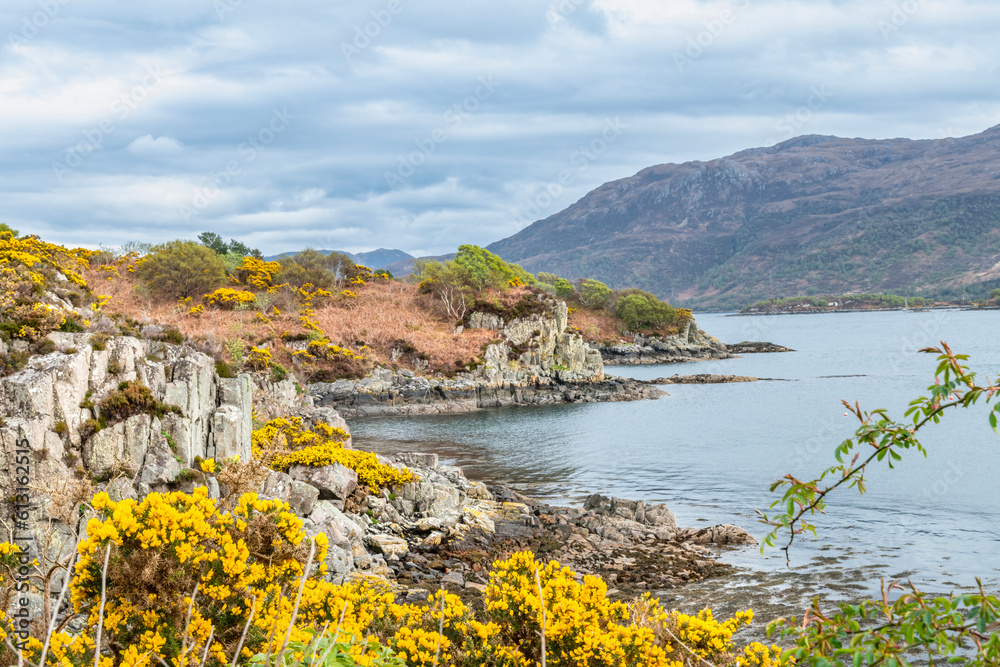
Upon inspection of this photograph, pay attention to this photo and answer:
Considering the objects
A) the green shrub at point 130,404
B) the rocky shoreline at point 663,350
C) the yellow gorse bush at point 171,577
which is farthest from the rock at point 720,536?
the rocky shoreline at point 663,350

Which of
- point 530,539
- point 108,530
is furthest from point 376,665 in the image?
point 530,539

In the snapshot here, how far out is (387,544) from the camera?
17.0 meters

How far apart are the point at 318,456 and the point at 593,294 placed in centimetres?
10558

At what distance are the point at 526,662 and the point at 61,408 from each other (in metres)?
11.8

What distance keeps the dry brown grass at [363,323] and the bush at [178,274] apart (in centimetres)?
127

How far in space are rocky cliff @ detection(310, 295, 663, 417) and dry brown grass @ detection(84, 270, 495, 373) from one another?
2.45m

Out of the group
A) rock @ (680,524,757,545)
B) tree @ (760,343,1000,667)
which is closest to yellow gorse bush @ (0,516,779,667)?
tree @ (760,343,1000,667)

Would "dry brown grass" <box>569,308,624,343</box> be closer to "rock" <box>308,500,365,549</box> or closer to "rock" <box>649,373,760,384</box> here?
"rock" <box>649,373,760,384</box>

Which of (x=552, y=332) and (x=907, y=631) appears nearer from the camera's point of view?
(x=907, y=631)

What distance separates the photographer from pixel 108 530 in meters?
3.70

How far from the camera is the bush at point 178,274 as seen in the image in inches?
2267

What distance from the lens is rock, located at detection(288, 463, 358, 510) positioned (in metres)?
18.9

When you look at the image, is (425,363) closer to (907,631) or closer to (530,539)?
(530,539)

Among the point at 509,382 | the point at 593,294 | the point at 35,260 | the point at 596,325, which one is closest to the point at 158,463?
the point at 35,260
